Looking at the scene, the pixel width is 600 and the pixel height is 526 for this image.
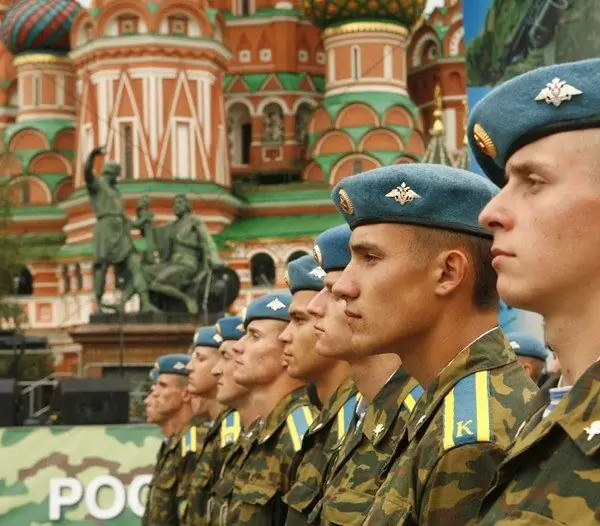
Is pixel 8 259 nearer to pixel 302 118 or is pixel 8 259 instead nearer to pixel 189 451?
pixel 302 118

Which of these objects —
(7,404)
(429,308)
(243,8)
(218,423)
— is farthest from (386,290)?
(243,8)

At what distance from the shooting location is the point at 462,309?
362cm

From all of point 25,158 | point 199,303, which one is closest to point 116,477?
point 199,303

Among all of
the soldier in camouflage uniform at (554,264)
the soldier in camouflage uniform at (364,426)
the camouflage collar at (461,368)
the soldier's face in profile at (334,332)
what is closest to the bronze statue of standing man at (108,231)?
the soldier's face in profile at (334,332)

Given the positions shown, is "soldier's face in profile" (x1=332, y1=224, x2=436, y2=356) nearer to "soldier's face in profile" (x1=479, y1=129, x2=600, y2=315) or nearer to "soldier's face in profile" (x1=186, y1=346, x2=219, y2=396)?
"soldier's face in profile" (x1=479, y1=129, x2=600, y2=315)

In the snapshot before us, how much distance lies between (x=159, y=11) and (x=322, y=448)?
111ft

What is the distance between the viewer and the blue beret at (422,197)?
11.9 feet

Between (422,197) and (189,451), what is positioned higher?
(422,197)

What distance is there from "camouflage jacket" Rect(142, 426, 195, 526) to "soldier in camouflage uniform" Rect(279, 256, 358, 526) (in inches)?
132

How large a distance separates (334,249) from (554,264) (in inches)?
97.4

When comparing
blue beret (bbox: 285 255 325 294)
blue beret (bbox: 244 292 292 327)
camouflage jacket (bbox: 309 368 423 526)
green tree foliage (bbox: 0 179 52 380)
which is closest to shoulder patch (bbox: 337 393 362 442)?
camouflage jacket (bbox: 309 368 423 526)

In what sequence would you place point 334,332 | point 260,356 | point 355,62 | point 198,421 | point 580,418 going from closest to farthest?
1. point 580,418
2. point 334,332
3. point 260,356
4. point 198,421
5. point 355,62

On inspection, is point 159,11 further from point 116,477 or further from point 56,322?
point 116,477

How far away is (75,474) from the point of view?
11.9m
